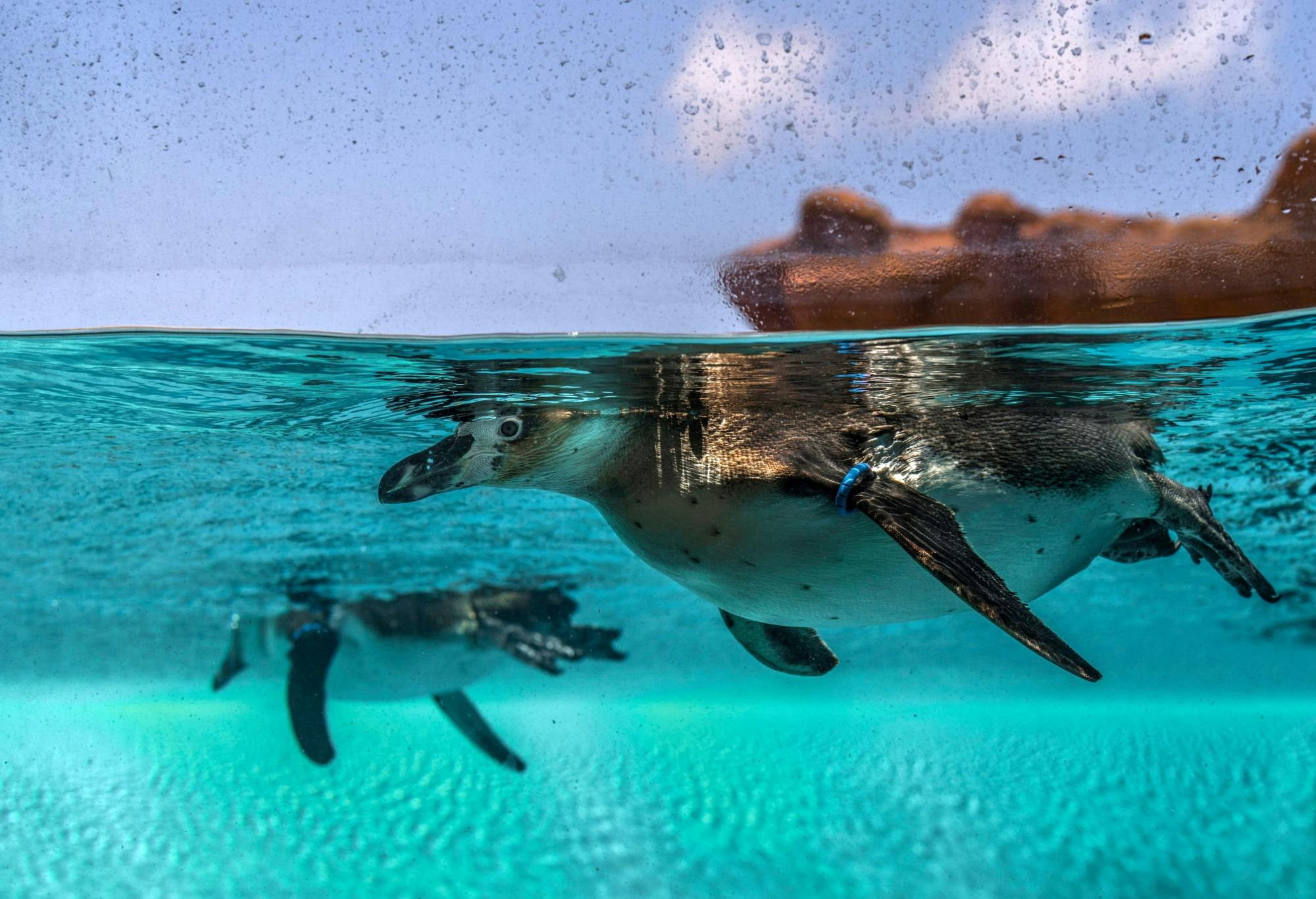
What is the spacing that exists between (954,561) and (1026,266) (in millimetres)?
1297

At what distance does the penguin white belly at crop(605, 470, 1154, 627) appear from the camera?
335 cm

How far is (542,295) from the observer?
3426 mm

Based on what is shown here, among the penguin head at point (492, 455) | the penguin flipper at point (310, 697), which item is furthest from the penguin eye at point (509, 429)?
the penguin flipper at point (310, 697)

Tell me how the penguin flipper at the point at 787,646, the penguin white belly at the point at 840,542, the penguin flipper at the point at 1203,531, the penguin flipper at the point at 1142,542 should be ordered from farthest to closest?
the penguin flipper at the point at 787,646, the penguin flipper at the point at 1142,542, the penguin flipper at the point at 1203,531, the penguin white belly at the point at 840,542

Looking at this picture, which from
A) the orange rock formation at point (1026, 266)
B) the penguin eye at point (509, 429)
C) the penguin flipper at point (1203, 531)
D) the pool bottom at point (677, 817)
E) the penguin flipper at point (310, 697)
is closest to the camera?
the orange rock formation at point (1026, 266)

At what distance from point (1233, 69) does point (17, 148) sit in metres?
3.95

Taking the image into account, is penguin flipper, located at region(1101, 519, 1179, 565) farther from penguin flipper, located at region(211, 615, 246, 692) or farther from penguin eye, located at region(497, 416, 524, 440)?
penguin flipper, located at region(211, 615, 246, 692)

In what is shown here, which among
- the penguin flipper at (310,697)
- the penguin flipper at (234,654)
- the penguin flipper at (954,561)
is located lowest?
the penguin flipper at (234,654)

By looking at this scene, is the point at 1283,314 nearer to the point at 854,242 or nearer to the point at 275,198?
the point at 854,242

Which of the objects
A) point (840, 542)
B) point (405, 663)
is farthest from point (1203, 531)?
point (405, 663)

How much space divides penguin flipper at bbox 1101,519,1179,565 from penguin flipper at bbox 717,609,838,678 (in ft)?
4.90

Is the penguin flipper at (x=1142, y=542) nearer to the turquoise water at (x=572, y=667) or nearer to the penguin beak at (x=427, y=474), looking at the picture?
the turquoise water at (x=572, y=667)

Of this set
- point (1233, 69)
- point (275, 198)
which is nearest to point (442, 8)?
point (275, 198)

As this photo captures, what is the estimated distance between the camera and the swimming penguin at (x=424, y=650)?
1003cm
